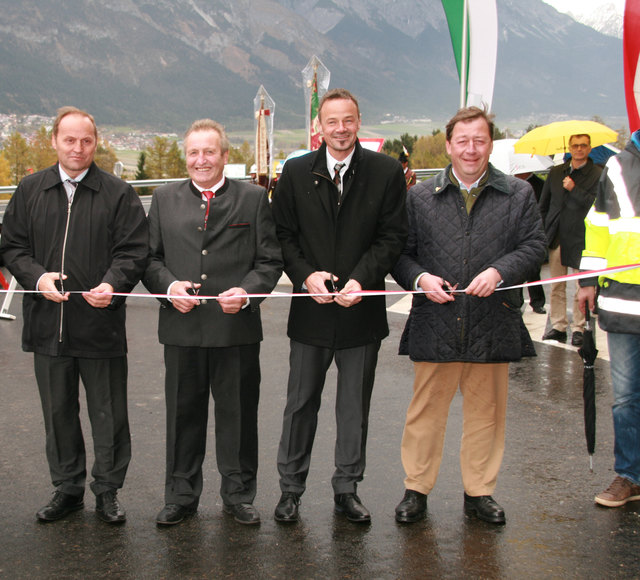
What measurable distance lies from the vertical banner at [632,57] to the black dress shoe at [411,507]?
3.87 m

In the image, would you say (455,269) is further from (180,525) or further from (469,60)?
(469,60)

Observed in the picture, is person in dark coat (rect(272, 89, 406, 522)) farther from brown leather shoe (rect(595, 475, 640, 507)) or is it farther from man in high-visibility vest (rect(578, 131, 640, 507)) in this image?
brown leather shoe (rect(595, 475, 640, 507))

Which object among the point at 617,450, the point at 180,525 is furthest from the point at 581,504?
the point at 180,525

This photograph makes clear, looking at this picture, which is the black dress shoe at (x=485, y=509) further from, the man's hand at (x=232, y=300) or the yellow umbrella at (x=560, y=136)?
the yellow umbrella at (x=560, y=136)

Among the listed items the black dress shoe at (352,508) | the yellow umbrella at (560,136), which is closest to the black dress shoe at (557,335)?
the yellow umbrella at (560,136)

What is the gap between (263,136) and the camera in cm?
2317

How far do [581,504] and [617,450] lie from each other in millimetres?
384

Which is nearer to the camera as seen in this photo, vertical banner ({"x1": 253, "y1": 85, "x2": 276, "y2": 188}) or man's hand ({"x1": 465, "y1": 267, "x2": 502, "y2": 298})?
man's hand ({"x1": 465, "y1": 267, "x2": 502, "y2": 298})

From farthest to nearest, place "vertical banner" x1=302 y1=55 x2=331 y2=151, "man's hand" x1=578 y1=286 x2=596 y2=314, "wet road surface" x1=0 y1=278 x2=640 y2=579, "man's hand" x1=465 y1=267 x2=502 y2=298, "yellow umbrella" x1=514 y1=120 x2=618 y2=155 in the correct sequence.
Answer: "vertical banner" x1=302 y1=55 x2=331 y2=151 → "yellow umbrella" x1=514 y1=120 x2=618 y2=155 → "man's hand" x1=578 y1=286 x2=596 y2=314 → "man's hand" x1=465 y1=267 x2=502 y2=298 → "wet road surface" x1=0 y1=278 x2=640 y2=579

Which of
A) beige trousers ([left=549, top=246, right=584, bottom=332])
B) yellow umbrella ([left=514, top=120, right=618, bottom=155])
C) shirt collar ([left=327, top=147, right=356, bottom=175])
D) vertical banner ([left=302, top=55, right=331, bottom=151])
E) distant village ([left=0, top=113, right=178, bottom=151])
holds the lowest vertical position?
beige trousers ([left=549, top=246, right=584, bottom=332])

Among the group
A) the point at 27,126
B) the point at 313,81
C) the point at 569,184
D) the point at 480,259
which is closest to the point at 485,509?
the point at 480,259

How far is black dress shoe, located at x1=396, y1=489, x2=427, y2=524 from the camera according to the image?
164 inches

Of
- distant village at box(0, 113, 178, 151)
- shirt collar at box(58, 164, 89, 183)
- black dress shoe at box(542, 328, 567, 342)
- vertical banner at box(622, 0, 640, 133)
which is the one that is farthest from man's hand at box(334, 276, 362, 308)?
distant village at box(0, 113, 178, 151)

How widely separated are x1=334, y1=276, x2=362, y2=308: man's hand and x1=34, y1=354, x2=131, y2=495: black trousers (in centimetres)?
126
